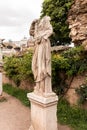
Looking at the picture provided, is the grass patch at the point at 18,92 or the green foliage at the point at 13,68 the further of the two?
the green foliage at the point at 13,68

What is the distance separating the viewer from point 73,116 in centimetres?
669

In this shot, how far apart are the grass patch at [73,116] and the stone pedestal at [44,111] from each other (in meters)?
1.34

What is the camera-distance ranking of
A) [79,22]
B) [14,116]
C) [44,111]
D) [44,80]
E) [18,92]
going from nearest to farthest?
[44,111], [44,80], [14,116], [79,22], [18,92]

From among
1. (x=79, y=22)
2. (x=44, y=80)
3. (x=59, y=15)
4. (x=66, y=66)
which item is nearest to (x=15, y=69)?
(x=66, y=66)

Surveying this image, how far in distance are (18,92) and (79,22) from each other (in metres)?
5.30

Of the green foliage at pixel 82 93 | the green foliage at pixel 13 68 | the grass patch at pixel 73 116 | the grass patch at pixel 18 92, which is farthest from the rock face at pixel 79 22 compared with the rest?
the grass patch at pixel 18 92

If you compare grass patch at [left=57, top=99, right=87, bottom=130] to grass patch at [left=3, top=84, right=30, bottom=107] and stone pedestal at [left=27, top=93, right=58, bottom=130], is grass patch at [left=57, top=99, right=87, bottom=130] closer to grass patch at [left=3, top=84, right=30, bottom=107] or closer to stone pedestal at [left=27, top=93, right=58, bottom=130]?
stone pedestal at [left=27, top=93, right=58, bottom=130]

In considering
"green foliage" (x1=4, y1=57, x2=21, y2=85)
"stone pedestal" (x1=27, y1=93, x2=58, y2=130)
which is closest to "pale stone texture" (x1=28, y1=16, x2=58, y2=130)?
"stone pedestal" (x1=27, y1=93, x2=58, y2=130)

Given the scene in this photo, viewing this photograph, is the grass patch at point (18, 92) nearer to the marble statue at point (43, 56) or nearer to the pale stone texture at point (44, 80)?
the pale stone texture at point (44, 80)

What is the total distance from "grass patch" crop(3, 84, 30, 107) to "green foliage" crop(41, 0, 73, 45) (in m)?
6.17

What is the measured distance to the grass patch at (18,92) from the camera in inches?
358

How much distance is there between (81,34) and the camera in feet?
30.1

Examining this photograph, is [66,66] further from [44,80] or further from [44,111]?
[44,111]

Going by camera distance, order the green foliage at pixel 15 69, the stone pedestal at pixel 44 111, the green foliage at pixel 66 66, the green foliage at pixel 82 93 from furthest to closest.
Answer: the green foliage at pixel 15 69, the green foliage at pixel 66 66, the green foliage at pixel 82 93, the stone pedestal at pixel 44 111
